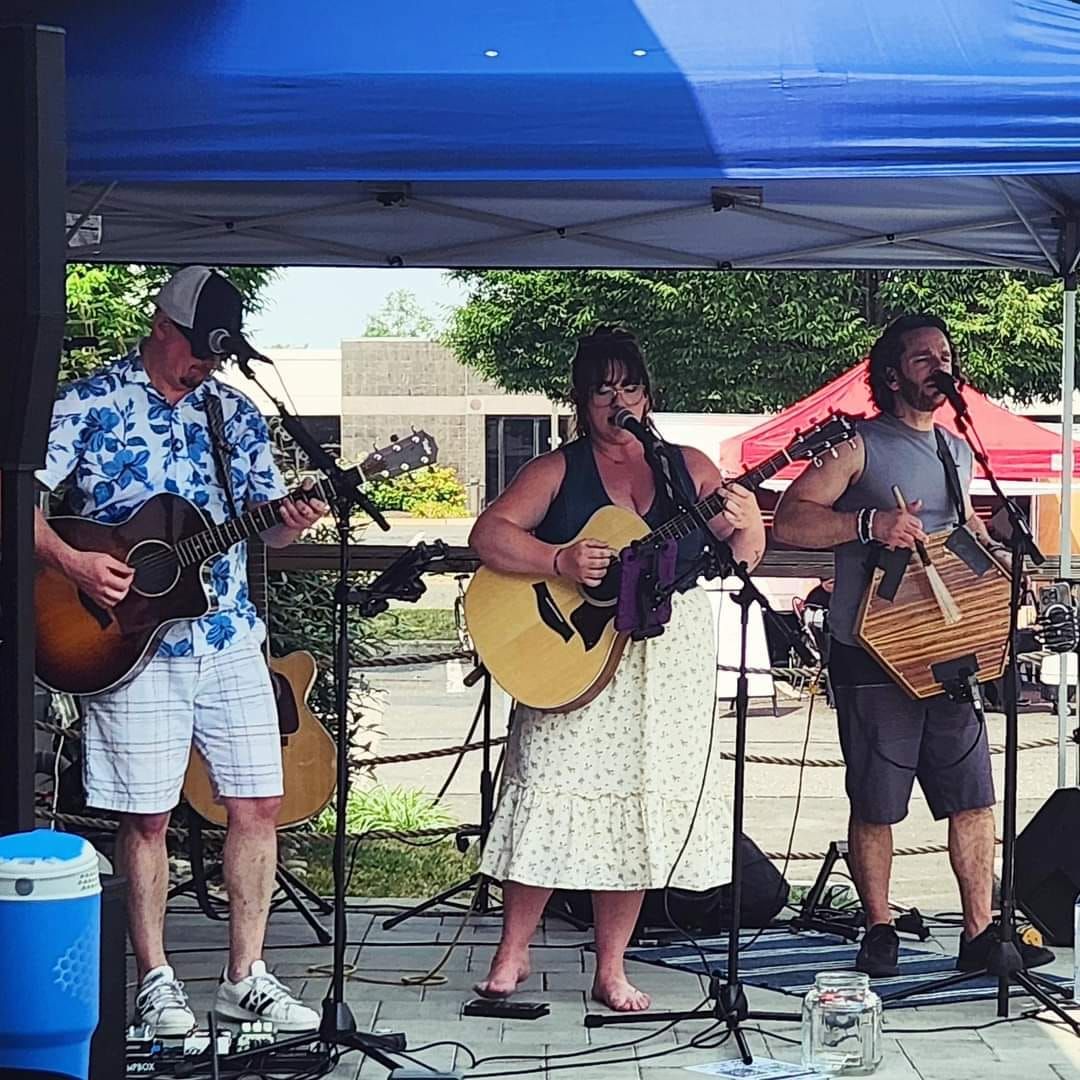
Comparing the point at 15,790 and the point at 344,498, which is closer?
the point at 15,790

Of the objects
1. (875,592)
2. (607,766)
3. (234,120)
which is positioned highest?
(234,120)

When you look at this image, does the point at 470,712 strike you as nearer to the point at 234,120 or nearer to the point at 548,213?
the point at 548,213

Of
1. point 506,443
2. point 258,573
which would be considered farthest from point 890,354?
point 506,443

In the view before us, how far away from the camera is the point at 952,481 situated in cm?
462

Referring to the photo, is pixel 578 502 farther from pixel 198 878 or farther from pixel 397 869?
pixel 397 869

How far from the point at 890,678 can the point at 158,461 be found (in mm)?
1881

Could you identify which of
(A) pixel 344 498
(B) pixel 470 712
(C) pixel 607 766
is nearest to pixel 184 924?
(C) pixel 607 766

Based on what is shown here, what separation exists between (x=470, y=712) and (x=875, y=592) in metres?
8.12

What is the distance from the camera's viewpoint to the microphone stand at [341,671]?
12.3 ft

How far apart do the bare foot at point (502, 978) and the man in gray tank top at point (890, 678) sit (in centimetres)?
94

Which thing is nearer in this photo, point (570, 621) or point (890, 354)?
point (570, 621)

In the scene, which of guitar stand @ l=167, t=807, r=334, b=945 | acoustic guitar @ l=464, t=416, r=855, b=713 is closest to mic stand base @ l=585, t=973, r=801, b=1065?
acoustic guitar @ l=464, t=416, r=855, b=713

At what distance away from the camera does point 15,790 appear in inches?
119

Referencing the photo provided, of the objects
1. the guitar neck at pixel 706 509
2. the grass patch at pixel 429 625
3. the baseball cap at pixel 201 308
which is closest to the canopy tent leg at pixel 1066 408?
the guitar neck at pixel 706 509
